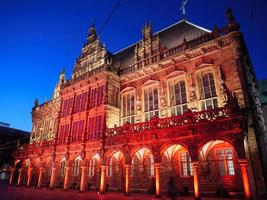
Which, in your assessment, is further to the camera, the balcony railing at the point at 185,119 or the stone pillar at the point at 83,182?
the stone pillar at the point at 83,182

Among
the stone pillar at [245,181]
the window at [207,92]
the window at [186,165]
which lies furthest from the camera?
the window at [207,92]

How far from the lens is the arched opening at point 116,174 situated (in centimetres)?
1928

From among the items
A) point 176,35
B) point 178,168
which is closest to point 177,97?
point 178,168

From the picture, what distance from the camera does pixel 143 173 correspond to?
18.3m

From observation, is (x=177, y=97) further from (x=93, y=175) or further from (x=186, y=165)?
(x=93, y=175)

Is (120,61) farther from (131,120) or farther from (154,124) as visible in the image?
(154,124)

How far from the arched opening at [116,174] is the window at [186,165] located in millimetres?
6084

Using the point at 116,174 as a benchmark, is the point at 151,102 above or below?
above

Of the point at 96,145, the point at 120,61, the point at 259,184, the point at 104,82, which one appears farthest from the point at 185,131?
the point at 120,61

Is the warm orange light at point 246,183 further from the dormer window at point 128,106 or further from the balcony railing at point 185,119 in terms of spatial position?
the dormer window at point 128,106

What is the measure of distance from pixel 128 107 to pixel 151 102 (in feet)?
9.88

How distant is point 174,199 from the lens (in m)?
9.38

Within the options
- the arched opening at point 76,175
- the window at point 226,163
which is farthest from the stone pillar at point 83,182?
the window at point 226,163

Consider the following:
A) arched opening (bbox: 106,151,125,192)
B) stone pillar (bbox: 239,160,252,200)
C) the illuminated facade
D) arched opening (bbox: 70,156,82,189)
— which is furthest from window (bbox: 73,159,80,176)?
stone pillar (bbox: 239,160,252,200)
